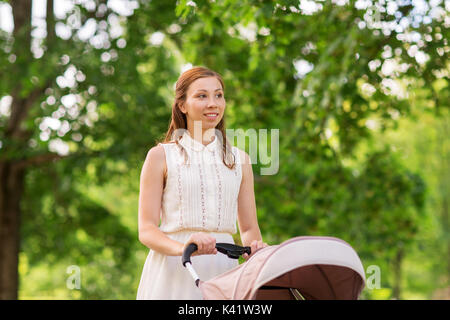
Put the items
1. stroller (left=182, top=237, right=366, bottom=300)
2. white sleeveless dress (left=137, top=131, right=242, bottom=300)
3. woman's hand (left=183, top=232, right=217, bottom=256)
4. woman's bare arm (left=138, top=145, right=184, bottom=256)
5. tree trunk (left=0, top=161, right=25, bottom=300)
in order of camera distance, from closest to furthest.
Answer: stroller (left=182, top=237, right=366, bottom=300) < woman's hand (left=183, top=232, right=217, bottom=256) < woman's bare arm (left=138, top=145, right=184, bottom=256) < white sleeveless dress (left=137, top=131, right=242, bottom=300) < tree trunk (left=0, top=161, right=25, bottom=300)

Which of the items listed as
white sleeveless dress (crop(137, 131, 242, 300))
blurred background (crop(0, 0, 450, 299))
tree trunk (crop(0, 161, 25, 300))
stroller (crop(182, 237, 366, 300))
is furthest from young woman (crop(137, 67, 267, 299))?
tree trunk (crop(0, 161, 25, 300))

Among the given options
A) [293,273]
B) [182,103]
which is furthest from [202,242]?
[182,103]

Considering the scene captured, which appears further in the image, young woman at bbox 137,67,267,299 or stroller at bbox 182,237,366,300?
young woman at bbox 137,67,267,299

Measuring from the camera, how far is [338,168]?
878 centimetres

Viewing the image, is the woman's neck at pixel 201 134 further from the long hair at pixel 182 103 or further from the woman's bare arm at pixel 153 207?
the woman's bare arm at pixel 153 207

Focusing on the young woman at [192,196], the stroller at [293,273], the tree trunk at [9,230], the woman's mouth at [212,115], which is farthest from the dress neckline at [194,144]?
the tree trunk at [9,230]

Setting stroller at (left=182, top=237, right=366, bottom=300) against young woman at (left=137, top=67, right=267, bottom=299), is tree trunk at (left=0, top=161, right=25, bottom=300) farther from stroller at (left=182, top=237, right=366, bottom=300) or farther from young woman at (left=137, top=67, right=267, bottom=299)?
stroller at (left=182, top=237, right=366, bottom=300)

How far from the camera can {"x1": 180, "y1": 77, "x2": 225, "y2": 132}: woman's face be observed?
9.09ft

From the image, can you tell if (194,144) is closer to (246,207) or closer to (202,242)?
(246,207)

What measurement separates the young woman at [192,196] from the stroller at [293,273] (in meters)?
0.18

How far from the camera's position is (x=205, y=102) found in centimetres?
277

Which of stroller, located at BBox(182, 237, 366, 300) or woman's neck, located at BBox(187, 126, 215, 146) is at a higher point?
woman's neck, located at BBox(187, 126, 215, 146)
